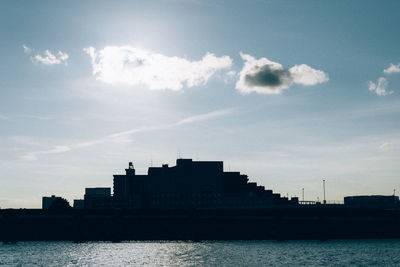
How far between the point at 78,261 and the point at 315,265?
Result: 46788 millimetres

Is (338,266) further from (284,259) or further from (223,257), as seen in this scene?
(223,257)

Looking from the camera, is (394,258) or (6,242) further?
(6,242)

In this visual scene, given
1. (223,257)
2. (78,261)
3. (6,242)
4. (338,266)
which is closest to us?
(338,266)

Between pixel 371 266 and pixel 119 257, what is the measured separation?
53181 mm

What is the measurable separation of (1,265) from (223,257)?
4497 centimetres

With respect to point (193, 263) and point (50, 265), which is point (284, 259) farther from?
point (50, 265)

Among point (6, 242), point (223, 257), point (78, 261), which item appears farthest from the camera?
point (6, 242)

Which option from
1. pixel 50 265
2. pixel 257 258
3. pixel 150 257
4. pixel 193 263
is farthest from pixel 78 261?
pixel 257 258

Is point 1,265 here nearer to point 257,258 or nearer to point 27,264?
point 27,264

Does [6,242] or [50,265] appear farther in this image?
[6,242]

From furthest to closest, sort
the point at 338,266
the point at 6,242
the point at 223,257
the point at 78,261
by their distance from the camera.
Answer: the point at 6,242, the point at 223,257, the point at 78,261, the point at 338,266

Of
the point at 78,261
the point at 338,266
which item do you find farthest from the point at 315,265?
the point at 78,261

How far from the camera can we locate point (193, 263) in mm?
100125

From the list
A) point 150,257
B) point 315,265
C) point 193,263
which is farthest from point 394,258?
point 150,257
